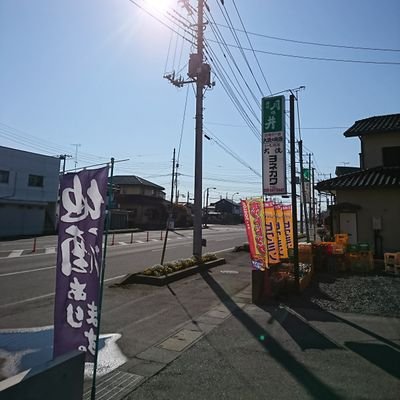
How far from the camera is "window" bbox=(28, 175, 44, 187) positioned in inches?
1323

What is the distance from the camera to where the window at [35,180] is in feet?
110

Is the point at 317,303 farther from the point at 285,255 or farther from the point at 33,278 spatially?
the point at 33,278

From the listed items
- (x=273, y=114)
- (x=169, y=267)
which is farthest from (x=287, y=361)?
(x=273, y=114)

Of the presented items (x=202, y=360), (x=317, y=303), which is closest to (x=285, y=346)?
(x=202, y=360)

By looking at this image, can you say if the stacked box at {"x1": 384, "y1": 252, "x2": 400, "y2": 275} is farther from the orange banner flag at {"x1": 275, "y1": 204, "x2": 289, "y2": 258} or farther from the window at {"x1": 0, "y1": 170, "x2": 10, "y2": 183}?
the window at {"x1": 0, "y1": 170, "x2": 10, "y2": 183}

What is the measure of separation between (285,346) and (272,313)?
1.93 meters

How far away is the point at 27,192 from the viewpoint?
33094 mm

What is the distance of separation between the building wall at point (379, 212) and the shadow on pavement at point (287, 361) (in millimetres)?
→ 11033

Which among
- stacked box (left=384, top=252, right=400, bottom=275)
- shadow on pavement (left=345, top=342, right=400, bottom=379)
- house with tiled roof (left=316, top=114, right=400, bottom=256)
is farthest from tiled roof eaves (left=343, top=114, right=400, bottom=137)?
shadow on pavement (left=345, top=342, right=400, bottom=379)

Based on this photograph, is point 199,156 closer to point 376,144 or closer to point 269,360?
point 376,144

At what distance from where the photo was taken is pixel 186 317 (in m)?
6.97

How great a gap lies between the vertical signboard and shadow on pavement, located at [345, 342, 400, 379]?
5852 mm

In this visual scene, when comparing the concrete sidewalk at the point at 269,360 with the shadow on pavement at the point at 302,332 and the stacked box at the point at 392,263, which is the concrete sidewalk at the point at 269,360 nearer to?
the shadow on pavement at the point at 302,332

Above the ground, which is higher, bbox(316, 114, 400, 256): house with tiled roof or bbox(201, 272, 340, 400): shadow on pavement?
bbox(316, 114, 400, 256): house with tiled roof
